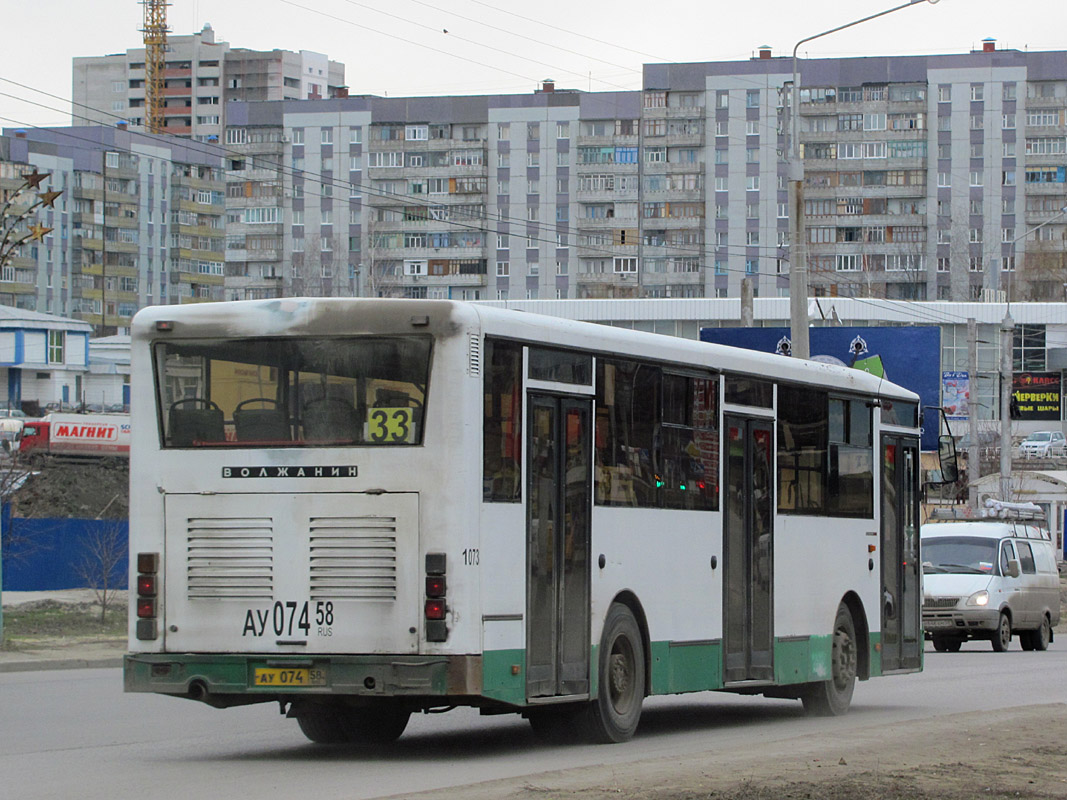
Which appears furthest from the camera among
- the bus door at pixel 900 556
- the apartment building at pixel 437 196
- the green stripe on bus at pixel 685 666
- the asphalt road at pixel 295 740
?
the apartment building at pixel 437 196

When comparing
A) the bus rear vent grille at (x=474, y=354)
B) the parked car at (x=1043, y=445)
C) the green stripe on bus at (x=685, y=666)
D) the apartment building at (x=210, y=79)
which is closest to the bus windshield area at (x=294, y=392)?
the bus rear vent grille at (x=474, y=354)

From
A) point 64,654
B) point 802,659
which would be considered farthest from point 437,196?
point 802,659

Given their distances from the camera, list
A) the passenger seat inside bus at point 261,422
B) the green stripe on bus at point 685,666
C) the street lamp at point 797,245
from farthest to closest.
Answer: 1. the street lamp at point 797,245
2. the green stripe on bus at point 685,666
3. the passenger seat inside bus at point 261,422

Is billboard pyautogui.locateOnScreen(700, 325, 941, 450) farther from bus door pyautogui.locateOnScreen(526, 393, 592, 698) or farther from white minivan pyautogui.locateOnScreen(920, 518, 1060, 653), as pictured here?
bus door pyautogui.locateOnScreen(526, 393, 592, 698)

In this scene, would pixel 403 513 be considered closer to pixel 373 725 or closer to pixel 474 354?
pixel 474 354

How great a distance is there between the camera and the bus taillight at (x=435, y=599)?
10.5 m

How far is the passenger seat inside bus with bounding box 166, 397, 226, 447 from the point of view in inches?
440

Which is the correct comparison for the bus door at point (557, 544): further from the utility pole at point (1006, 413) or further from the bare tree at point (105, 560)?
the utility pole at point (1006, 413)

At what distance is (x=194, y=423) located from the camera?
1124 centimetres

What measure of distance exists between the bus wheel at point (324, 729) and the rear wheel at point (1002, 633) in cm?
1797

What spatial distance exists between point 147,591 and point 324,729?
211 cm

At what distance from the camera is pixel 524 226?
A: 440ft

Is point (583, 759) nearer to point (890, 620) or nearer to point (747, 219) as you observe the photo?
point (890, 620)

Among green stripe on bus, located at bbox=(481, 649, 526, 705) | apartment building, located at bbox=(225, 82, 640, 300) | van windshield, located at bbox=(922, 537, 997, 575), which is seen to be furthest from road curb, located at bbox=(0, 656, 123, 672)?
apartment building, located at bbox=(225, 82, 640, 300)
